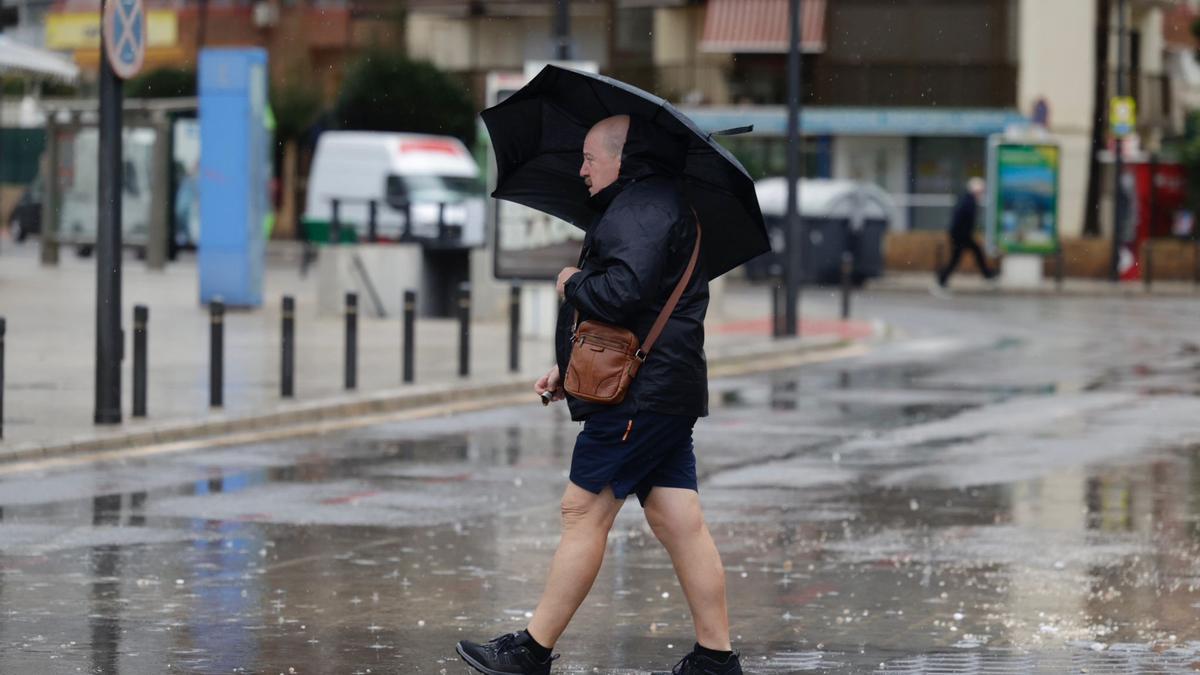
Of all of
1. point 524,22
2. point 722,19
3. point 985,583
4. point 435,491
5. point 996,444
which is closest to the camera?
point 985,583

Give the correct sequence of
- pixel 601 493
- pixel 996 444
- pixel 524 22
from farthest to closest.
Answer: pixel 524 22, pixel 996 444, pixel 601 493

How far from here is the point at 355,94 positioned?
56250mm

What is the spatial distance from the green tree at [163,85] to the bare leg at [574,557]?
172 ft

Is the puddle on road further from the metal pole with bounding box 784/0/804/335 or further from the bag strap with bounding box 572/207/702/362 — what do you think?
the metal pole with bounding box 784/0/804/335

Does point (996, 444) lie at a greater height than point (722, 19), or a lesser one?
lesser

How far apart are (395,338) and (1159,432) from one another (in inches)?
377

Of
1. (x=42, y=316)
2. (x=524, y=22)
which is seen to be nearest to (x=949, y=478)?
(x=42, y=316)

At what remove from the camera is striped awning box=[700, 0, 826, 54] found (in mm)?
51844

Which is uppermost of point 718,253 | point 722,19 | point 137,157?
point 722,19

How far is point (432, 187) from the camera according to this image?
4325 cm

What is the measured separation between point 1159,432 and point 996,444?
1.45 metres

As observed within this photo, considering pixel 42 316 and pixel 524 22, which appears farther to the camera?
pixel 524 22

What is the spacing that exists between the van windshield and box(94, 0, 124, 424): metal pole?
90.8 feet

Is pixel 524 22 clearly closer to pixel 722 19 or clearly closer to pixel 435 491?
pixel 722 19
